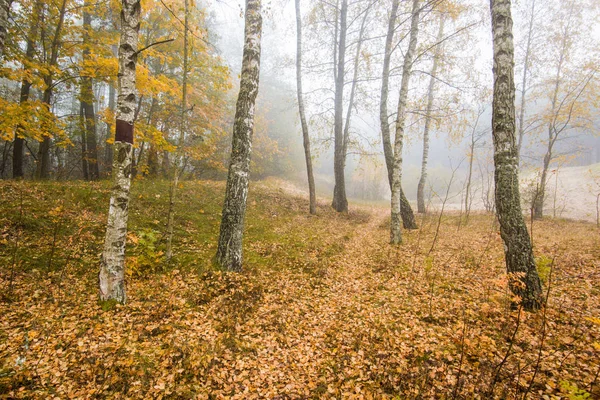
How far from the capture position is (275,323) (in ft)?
14.1

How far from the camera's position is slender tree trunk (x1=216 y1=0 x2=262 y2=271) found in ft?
18.0

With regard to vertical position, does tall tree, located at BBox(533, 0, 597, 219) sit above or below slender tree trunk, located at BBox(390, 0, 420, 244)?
above

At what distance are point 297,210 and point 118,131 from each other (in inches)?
366

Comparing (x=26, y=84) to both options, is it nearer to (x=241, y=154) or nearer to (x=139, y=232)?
(x=139, y=232)

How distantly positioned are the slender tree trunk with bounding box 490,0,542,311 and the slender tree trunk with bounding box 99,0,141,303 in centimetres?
619

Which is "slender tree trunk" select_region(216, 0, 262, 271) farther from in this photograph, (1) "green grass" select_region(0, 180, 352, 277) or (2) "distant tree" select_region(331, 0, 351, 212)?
(2) "distant tree" select_region(331, 0, 351, 212)

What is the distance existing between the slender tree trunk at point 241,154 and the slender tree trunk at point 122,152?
75.1 inches

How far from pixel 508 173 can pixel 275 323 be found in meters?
4.77

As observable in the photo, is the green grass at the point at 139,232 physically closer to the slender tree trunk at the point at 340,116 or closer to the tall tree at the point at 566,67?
the slender tree trunk at the point at 340,116

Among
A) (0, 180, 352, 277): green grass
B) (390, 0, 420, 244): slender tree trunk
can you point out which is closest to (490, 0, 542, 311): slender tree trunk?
(390, 0, 420, 244): slender tree trunk

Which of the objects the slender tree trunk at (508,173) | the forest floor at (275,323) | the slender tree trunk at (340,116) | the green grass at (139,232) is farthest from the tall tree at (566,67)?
the green grass at (139,232)

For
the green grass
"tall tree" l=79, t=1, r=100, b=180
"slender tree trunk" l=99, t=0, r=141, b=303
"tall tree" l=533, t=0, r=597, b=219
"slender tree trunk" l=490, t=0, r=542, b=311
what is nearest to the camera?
"slender tree trunk" l=99, t=0, r=141, b=303

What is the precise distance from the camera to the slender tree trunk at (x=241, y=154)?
215 inches

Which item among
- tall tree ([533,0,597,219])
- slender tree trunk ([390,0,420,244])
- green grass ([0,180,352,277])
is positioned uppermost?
tall tree ([533,0,597,219])
